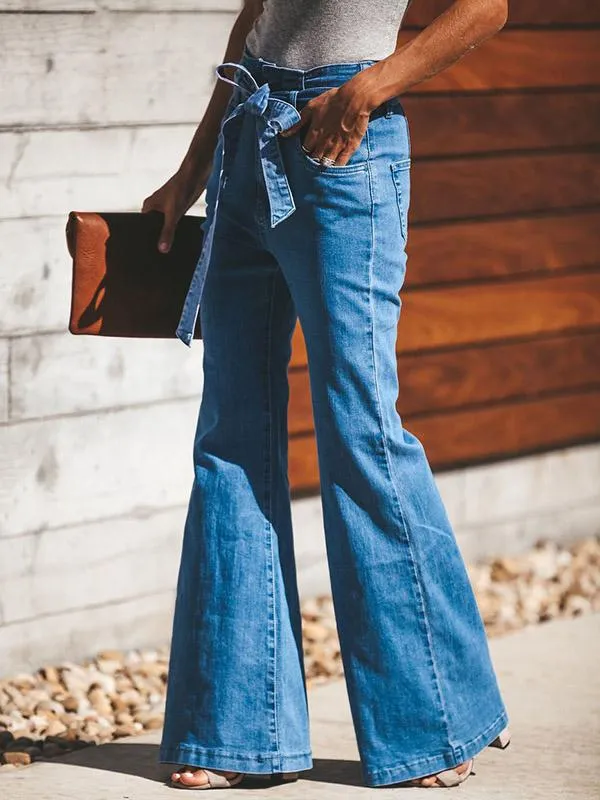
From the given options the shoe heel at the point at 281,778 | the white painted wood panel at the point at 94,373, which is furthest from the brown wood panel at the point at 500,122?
the shoe heel at the point at 281,778

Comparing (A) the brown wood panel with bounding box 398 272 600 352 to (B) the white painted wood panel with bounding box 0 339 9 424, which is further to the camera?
(A) the brown wood panel with bounding box 398 272 600 352

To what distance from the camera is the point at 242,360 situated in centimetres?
228

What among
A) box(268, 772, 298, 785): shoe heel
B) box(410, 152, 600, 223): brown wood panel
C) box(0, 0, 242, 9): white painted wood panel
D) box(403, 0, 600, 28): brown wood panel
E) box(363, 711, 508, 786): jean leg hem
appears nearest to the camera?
box(363, 711, 508, 786): jean leg hem

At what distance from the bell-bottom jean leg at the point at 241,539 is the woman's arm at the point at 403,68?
11.2 inches

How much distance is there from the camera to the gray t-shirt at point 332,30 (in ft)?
6.83

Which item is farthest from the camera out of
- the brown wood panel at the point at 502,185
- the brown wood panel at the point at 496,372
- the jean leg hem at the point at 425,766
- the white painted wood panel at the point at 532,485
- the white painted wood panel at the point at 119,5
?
the white painted wood panel at the point at 532,485

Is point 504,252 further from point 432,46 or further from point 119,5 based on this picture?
point 432,46

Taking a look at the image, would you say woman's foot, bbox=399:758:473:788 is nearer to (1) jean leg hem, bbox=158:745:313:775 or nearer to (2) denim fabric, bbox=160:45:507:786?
(2) denim fabric, bbox=160:45:507:786

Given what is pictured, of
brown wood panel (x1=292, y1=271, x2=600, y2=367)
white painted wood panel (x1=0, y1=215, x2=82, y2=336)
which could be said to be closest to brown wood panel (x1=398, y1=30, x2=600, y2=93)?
brown wood panel (x1=292, y1=271, x2=600, y2=367)

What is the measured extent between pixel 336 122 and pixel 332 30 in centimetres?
15

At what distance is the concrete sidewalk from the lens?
2.34m

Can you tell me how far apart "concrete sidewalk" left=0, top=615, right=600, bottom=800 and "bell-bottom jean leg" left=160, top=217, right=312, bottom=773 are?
11 centimetres

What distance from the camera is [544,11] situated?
3.80m

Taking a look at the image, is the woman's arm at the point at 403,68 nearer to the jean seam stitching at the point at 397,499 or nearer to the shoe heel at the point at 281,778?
the jean seam stitching at the point at 397,499
